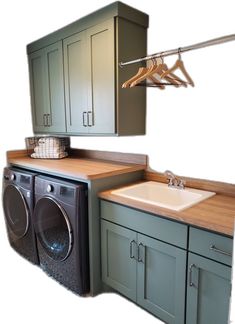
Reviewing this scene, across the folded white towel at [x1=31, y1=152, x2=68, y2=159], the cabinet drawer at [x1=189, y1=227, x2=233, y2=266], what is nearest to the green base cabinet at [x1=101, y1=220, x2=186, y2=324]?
the cabinet drawer at [x1=189, y1=227, x2=233, y2=266]

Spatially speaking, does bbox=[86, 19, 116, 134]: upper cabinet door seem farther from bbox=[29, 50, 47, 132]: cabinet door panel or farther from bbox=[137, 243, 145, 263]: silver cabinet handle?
bbox=[137, 243, 145, 263]: silver cabinet handle

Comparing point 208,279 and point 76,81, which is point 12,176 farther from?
point 208,279

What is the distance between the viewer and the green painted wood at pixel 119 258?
1.69 m

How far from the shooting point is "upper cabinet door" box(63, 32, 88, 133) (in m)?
2.17

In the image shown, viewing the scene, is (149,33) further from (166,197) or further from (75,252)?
(75,252)

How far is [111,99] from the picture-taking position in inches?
77.5

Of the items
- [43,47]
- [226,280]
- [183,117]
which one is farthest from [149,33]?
[226,280]

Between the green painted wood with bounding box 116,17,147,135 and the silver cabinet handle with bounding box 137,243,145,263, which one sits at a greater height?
the green painted wood with bounding box 116,17,147,135

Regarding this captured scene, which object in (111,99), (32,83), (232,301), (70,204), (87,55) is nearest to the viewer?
(232,301)

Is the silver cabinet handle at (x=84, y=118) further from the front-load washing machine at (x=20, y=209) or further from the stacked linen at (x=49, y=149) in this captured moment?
the front-load washing machine at (x=20, y=209)

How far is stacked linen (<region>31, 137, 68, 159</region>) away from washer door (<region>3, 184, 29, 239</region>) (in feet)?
1.50

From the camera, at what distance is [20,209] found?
2510 mm

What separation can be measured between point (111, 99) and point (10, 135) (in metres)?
1.60

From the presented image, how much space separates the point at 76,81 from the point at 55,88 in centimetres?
37
